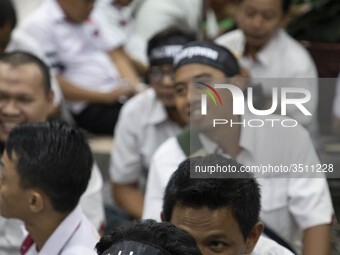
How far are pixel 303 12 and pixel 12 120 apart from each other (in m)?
1.83

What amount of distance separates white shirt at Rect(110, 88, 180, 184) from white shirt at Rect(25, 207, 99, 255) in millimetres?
1322

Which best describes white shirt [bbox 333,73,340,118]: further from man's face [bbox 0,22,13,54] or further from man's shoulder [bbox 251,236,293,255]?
man's face [bbox 0,22,13,54]

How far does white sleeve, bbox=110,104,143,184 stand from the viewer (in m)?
4.17

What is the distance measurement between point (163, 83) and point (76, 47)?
100 cm

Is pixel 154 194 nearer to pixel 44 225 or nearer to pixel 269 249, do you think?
pixel 44 225


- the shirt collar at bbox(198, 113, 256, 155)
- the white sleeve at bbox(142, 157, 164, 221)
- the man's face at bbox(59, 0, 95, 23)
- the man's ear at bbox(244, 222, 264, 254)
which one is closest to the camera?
the man's ear at bbox(244, 222, 264, 254)

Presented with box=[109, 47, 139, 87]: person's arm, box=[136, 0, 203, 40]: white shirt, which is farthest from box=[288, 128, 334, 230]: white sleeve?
box=[136, 0, 203, 40]: white shirt

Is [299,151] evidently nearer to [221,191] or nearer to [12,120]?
[221,191]

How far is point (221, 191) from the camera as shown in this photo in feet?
8.11

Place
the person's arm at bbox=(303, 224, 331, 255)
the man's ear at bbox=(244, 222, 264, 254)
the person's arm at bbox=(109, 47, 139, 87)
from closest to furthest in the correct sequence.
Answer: the man's ear at bbox=(244, 222, 264, 254)
the person's arm at bbox=(303, 224, 331, 255)
the person's arm at bbox=(109, 47, 139, 87)

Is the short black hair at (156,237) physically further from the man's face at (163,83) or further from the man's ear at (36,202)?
Result: the man's face at (163,83)

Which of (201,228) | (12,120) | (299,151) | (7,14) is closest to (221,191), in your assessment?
(201,228)

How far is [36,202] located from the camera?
9.32 feet

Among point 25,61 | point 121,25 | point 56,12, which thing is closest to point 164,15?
point 121,25
